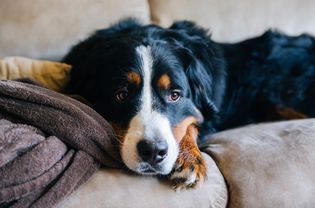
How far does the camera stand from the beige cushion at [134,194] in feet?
4.23

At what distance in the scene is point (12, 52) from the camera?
2.04 m

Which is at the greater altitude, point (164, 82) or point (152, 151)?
point (164, 82)

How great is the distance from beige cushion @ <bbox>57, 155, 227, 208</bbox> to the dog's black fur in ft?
0.84

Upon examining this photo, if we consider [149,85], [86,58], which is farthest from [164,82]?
[86,58]

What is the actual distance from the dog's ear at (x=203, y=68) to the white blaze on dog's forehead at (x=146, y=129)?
8.7 inches

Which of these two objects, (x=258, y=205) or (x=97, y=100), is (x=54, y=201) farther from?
(x=258, y=205)

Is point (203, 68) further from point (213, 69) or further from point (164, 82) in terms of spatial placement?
point (164, 82)

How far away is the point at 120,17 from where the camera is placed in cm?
223

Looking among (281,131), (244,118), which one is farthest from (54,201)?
(244,118)

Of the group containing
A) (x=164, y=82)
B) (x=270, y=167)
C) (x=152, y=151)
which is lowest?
(x=270, y=167)

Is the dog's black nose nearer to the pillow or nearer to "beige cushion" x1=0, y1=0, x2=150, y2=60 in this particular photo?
the pillow

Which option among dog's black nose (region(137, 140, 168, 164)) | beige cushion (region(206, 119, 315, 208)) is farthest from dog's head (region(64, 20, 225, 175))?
beige cushion (region(206, 119, 315, 208))

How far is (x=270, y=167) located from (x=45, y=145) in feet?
2.60

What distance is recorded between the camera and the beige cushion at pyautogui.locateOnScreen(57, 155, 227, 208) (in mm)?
1288
